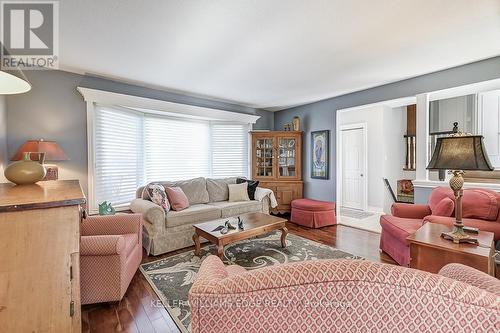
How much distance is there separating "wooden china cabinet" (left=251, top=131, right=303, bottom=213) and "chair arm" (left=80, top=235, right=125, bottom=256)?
3.44 meters

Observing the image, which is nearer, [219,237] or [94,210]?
[219,237]

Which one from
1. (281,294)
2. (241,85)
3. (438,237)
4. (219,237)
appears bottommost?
(219,237)

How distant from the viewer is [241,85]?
3773mm

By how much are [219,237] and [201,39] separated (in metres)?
2.06

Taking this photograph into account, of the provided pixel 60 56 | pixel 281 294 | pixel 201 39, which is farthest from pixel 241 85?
pixel 281 294

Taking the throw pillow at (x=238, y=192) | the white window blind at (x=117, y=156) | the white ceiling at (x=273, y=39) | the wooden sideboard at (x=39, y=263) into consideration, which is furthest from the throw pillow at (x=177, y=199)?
the wooden sideboard at (x=39, y=263)

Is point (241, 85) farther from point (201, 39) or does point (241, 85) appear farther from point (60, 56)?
point (60, 56)

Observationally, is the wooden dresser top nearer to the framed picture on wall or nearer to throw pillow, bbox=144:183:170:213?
throw pillow, bbox=144:183:170:213

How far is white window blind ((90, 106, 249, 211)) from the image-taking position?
3404mm

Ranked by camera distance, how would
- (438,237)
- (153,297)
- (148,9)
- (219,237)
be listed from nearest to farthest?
1. (438,237)
2. (148,9)
3. (153,297)
4. (219,237)

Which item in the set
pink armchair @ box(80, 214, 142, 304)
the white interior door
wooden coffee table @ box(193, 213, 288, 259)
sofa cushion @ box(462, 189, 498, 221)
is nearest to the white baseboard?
the white interior door

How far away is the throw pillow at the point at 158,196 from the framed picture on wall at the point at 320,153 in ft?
10.1

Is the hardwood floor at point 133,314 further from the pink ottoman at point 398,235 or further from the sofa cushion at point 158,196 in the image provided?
the pink ottoman at point 398,235

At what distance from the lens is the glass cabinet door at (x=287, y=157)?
5.15 metres
